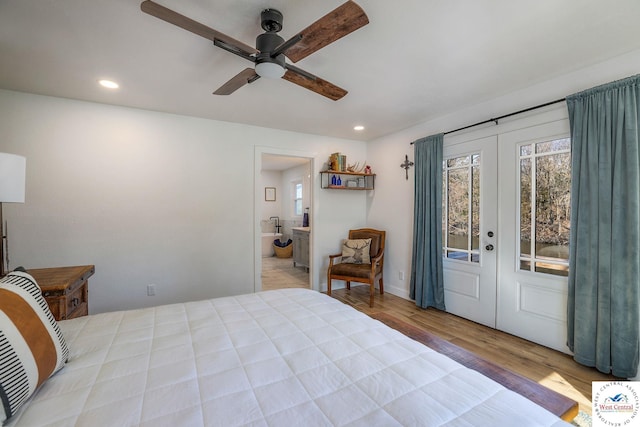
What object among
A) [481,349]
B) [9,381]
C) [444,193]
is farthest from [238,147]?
[481,349]

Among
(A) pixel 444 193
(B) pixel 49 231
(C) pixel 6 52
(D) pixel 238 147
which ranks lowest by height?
(B) pixel 49 231

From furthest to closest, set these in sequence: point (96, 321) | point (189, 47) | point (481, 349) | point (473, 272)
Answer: point (473, 272) < point (481, 349) < point (189, 47) < point (96, 321)

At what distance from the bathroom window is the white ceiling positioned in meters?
4.35

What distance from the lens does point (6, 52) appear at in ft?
6.47

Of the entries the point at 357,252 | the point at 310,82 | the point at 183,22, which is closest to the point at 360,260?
the point at 357,252

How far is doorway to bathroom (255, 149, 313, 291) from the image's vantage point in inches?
225

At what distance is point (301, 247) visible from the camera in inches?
227

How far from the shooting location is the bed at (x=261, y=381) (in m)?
0.83

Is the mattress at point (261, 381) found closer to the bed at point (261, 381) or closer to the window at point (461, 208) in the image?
the bed at point (261, 381)

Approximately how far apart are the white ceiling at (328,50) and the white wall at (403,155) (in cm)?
11

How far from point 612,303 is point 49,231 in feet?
16.4

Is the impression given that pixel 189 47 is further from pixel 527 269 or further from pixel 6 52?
pixel 527 269

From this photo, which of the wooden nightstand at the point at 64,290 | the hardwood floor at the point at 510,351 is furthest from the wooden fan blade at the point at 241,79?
the hardwood floor at the point at 510,351

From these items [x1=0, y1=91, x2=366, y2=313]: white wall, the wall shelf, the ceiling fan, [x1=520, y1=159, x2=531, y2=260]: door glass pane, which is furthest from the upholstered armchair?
the ceiling fan
